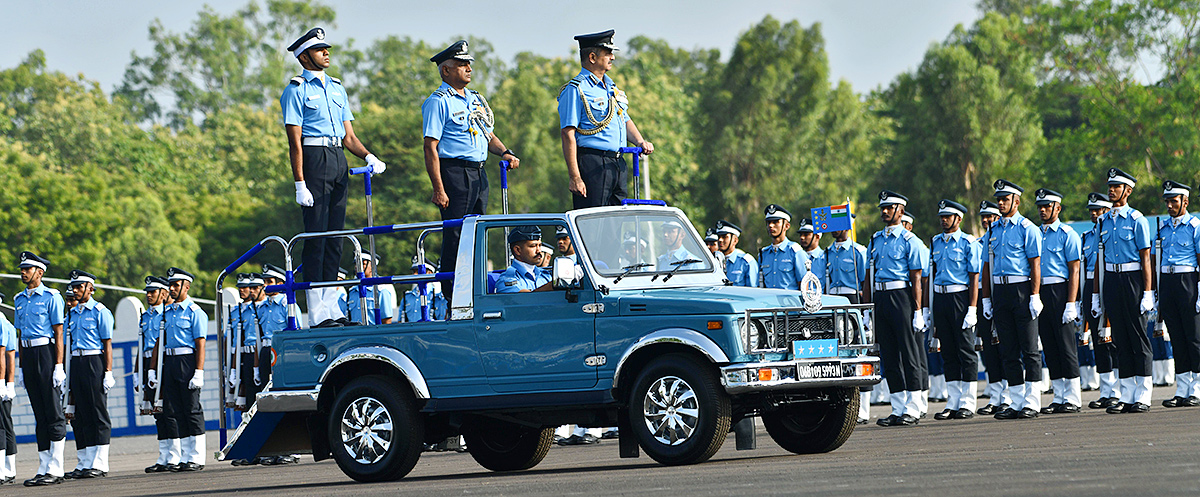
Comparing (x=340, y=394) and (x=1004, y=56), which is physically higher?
(x=1004, y=56)

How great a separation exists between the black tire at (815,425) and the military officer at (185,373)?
830cm

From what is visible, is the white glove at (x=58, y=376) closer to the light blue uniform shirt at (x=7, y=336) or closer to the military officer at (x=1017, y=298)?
the light blue uniform shirt at (x=7, y=336)

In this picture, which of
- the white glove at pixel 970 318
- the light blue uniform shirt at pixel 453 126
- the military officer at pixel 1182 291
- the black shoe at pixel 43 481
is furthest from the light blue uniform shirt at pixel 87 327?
the military officer at pixel 1182 291

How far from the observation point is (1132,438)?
12.4m

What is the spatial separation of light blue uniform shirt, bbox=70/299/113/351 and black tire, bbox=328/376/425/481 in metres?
6.93

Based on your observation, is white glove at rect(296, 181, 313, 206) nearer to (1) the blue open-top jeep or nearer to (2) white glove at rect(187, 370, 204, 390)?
(1) the blue open-top jeep

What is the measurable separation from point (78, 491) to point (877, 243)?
8.78 meters

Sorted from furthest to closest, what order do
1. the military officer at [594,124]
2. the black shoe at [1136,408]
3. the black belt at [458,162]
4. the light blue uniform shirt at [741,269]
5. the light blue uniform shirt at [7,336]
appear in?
1. the light blue uniform shirt at [741,269]
2. the light blue uniform shirt at [7,336]
3. the black shoe at [1136,408]
4. the military officer at [594,124]
5. the black belt at [458,162]

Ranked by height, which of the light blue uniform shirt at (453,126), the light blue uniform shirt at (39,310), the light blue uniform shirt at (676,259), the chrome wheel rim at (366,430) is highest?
the light blue uniform shirt at (453,126)

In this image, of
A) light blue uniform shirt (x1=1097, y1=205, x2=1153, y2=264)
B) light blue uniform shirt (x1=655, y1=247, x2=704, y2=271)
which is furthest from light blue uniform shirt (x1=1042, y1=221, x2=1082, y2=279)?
light blue uniform shirt (x1=655, y1=247, x2=704, y2=271)

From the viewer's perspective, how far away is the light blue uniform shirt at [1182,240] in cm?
1702

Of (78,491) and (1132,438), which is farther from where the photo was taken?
(78,491)

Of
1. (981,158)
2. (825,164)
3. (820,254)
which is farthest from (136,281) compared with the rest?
(820,254)

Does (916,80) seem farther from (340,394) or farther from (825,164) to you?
(340,394)
